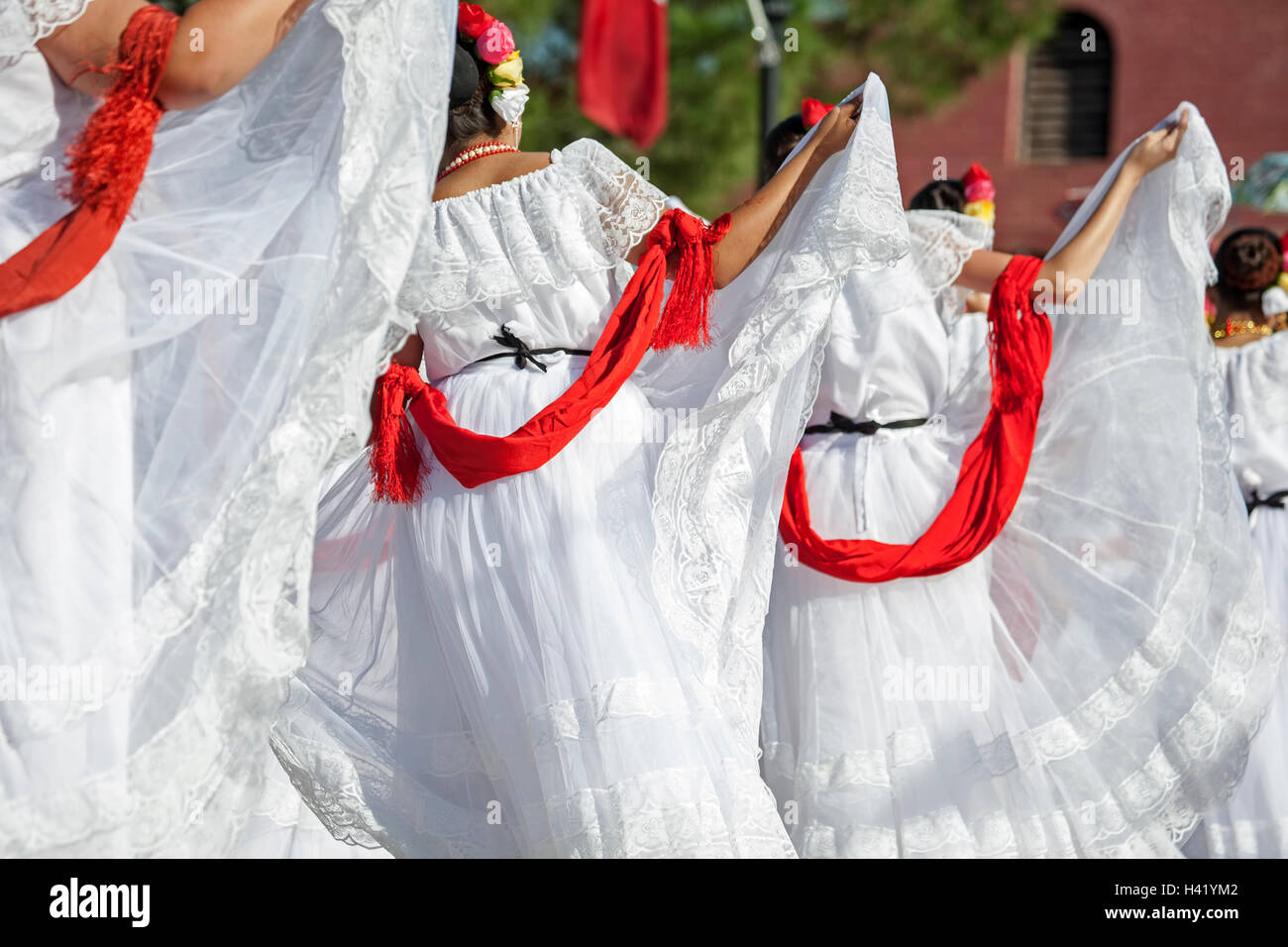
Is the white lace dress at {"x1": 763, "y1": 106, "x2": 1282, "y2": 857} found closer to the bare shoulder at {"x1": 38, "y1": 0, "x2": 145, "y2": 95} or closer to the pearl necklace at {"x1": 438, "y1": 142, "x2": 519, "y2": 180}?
the pearl necklace at {"x1": 438, "y1": 142, "x2": 519, "y2": 180}

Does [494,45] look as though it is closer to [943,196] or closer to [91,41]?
A: [91,41]

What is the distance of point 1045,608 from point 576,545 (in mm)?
1354

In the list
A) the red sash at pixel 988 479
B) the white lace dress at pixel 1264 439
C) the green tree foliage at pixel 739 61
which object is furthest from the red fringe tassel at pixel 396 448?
the green tree foliage at pixel 739 61

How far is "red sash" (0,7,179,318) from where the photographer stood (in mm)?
2332

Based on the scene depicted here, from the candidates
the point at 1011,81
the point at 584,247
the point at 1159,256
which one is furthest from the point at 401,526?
the point at 1011,81

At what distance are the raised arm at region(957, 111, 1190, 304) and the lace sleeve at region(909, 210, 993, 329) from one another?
3 cm

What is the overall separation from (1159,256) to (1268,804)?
1.53 metres

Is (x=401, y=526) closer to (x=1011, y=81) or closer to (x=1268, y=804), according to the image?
(x=1268, y=804)

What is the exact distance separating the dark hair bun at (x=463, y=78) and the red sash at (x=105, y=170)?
0.67 m

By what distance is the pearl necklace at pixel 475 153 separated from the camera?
9.84 feet

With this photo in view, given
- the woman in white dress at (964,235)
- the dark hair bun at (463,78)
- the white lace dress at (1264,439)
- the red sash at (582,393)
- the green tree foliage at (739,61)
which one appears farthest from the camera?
the green tree foliage at (739,61)

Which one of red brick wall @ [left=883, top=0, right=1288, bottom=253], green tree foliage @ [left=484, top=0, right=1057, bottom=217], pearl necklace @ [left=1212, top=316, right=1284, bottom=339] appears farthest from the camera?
red brick wall @ [left=883, top=0, right=1288, bottom=253]

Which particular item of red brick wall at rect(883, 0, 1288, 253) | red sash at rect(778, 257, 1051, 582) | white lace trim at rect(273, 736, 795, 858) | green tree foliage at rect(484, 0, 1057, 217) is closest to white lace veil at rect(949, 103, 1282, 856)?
red sash at rect(778, 257, 1051, 582)

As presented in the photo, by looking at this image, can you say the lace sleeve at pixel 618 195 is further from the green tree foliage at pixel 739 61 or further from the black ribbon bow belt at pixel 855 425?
the green tree foliage at pixel 739 61
